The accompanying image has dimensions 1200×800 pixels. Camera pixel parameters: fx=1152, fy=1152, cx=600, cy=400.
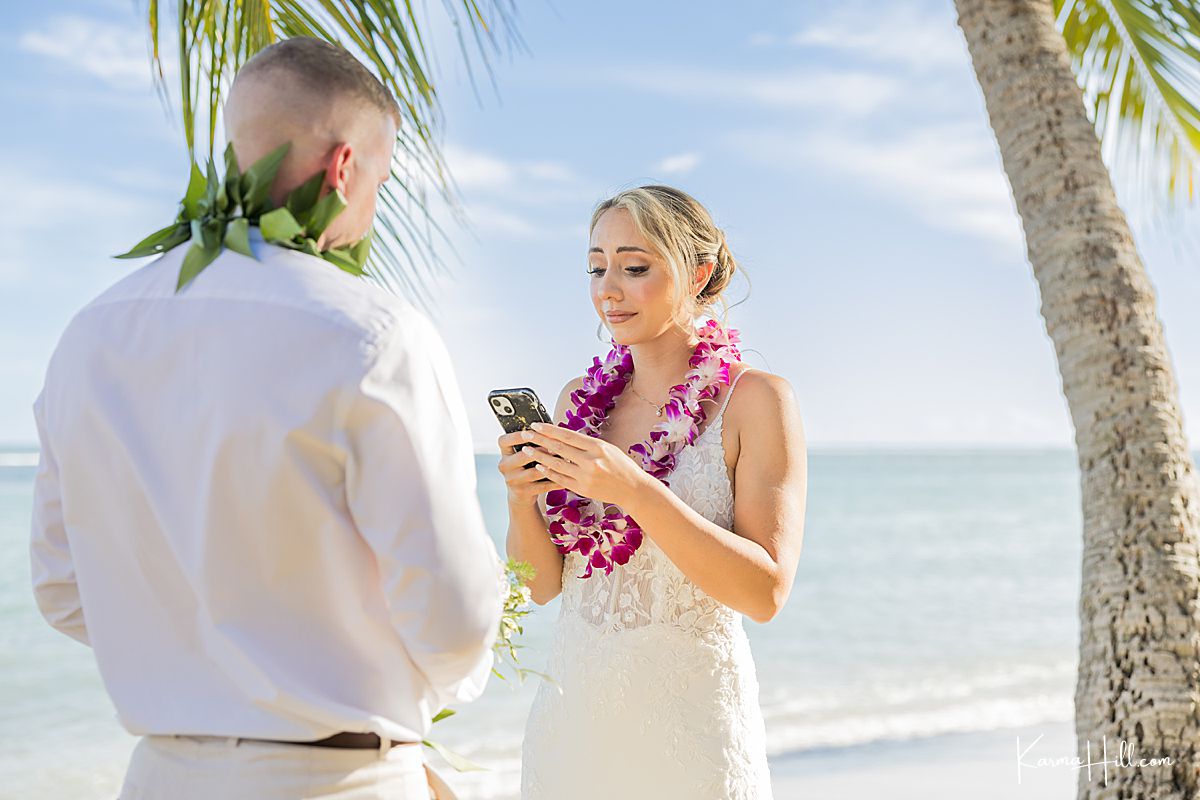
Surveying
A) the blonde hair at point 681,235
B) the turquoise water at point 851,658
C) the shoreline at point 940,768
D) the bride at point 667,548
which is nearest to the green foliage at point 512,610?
the turquoise water at point 851,658

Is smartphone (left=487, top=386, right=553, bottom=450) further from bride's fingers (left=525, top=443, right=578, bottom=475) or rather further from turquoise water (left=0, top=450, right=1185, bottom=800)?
turquoise water (left=0, top=450, right=1185, bottom=800)

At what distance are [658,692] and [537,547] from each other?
1.59 feet

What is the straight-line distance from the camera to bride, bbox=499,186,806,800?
2676 mm

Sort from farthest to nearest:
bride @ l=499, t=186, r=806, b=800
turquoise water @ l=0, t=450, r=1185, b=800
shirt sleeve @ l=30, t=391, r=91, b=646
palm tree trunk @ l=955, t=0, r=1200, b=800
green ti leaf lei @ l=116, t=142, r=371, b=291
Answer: turquoise water @ l=0, t=450, r=1185, b=800 < palm tree trunk @ l=955, t=0, r=1200, b=800 < bride @ l=499, t=186, r=806, b=800 < shirt sleeve @ l=30, t=391, r=91, b=646 < green ti leaf lei @ l=116, t=142, r=371, b=291

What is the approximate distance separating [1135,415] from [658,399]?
157cm

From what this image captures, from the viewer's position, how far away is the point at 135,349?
1531 millimetres

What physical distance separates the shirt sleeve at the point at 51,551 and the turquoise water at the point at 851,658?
Result: 0.74 meters

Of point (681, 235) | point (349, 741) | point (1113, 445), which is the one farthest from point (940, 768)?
point (349, 741)

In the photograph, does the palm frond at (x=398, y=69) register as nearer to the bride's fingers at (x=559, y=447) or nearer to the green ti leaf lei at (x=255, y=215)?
the bride's fingers at (x=559, y=447)

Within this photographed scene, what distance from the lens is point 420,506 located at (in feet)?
4.79

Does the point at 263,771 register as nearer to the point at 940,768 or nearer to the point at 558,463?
the point at 558,463

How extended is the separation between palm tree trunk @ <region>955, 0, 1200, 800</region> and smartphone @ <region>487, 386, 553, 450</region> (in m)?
2.02

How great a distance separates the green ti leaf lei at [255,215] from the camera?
1.56 metres

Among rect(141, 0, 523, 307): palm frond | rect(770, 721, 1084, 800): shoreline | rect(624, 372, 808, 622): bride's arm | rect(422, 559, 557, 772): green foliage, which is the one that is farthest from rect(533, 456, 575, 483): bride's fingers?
rect(770, 721, 1084, 800): shoreline
